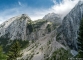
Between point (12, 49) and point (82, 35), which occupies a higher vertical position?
point (82, 35)

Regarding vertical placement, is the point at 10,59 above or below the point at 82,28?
below

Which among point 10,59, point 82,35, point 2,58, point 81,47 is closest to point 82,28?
point 82,35

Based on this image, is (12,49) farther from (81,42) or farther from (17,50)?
(81,42)

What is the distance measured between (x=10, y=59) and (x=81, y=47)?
65.0ft

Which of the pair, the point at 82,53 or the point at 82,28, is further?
the point at 82,53

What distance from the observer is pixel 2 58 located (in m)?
31.4

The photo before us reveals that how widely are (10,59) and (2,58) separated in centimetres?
1391

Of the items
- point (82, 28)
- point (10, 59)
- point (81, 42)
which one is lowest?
point (10, 59)

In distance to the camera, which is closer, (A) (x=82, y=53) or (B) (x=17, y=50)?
(A) (x=82, y=53)

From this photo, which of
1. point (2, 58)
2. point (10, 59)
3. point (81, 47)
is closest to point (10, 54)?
point (10, 59)

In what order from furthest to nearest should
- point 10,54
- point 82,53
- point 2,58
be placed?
point 10,54 → point 82,53 → point 2,58

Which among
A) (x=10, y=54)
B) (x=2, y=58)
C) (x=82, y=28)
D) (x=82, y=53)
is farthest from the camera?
(x=10, y=54)

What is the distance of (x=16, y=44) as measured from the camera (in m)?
45.7

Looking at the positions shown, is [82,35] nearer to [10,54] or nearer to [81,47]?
[81,47]
